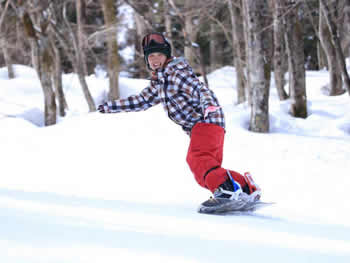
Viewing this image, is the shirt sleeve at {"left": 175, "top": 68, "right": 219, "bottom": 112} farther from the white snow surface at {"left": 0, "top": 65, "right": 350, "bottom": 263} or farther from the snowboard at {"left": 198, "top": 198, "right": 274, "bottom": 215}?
the white snow surface at {"left": 0, "top": 65, "right": 350, "bottom": 263}

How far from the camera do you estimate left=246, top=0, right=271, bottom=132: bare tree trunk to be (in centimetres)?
621

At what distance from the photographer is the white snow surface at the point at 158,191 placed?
157 centimetres

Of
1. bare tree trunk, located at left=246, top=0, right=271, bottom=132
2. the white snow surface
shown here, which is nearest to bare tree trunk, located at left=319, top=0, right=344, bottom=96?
the white snow surface

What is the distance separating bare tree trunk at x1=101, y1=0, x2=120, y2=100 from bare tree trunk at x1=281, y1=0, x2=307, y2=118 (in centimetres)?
610

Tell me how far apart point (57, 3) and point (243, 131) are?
31.0 feet

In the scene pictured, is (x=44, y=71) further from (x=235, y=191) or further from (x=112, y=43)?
(x=235, y=191)

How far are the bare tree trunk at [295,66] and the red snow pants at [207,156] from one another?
4831 mm

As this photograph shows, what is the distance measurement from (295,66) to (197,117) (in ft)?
16.6

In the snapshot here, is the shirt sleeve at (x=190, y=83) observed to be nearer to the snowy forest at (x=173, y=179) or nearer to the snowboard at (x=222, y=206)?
the snowboard at (x=222, y=206)

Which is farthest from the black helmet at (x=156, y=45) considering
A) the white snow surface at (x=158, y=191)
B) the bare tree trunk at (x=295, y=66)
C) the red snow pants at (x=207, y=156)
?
the bare tree trunk at (x=295, y=66)

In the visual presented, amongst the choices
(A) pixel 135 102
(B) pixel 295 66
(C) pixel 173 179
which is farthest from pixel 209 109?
(B) pixel 295 66

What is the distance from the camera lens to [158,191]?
4367mm

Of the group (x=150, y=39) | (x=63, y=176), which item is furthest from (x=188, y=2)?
(x=150, y=39)

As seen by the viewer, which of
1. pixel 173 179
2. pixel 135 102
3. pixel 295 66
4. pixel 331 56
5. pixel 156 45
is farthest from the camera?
pixel 331 56
